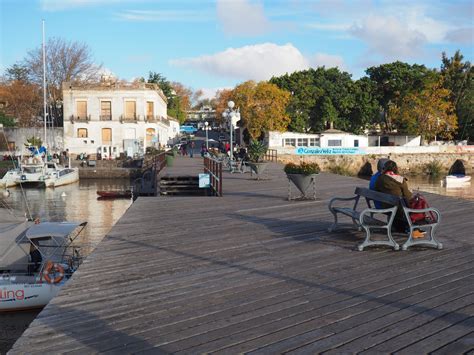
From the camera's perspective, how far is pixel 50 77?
62.2m

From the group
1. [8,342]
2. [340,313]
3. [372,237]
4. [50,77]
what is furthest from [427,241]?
[50,77]

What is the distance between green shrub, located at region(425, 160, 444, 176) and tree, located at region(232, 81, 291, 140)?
16.3 m

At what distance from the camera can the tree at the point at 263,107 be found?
52.4 meters

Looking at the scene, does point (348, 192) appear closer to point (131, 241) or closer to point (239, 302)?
point (131, 241)

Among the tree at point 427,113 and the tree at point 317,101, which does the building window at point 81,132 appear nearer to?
the tree at point 317,101

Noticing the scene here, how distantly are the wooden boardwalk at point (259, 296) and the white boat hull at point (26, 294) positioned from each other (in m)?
4.81

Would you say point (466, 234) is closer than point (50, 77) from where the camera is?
Yes

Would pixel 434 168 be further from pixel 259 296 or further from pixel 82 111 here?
pixel 259 296

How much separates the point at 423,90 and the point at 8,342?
55357 millimetres

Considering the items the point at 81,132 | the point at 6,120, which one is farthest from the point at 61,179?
the point at 6,120

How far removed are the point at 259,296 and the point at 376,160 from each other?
4852 cm

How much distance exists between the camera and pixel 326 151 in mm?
50281

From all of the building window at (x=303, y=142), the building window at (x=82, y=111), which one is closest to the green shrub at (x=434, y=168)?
the building window at (x=303, y=142)

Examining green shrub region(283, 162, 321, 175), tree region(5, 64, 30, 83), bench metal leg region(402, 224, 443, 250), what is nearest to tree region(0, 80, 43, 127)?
tree region(5, 64, 30, 83)
